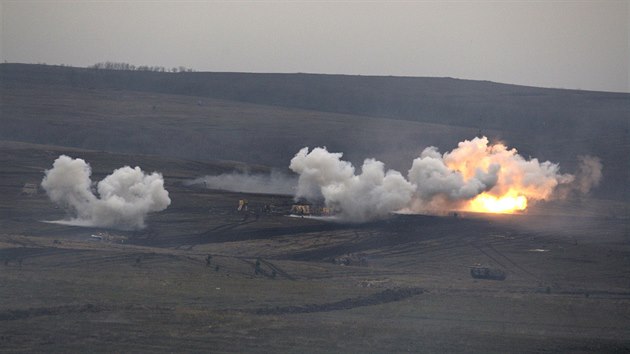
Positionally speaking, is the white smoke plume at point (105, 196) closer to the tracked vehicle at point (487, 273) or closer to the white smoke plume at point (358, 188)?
the white smoke plume at point (358, 188)

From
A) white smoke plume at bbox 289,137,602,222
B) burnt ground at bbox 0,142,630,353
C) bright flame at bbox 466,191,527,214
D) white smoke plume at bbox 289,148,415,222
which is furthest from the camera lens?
bright flame at bbox 466,191,527,214

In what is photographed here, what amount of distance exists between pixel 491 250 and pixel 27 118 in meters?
125

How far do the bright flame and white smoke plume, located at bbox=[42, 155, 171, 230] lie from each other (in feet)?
118

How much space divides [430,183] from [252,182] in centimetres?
3703

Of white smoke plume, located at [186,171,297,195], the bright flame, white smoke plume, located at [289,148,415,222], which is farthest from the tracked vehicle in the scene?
white smoke plume, located at [186,171,297,195]

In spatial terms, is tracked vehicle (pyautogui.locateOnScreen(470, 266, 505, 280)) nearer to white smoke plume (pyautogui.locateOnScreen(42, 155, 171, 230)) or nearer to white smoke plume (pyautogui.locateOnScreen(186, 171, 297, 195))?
white smoke plume (pyautogui.locateOnScreen(42, 155, 171, 230))

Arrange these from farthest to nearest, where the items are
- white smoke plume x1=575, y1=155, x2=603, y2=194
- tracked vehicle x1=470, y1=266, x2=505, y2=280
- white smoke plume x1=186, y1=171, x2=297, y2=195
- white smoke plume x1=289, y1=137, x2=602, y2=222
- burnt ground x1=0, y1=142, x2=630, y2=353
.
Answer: white smoke plume x1=575, y1=155, x2=603, y2=194 → white smoke plume x1=186, y1=171, x2=297, y2=195 → white smoke plume x1=289, y1=137, x2=602, y2=222 → tracked vehicle x1=470, y1=266, x2=505, y2=280 → burnt ground x1=0, y1=142, x2=630, y2=353

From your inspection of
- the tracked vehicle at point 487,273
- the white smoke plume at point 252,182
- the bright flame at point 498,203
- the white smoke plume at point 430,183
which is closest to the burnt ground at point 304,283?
the tracked vehicle at point 487,273

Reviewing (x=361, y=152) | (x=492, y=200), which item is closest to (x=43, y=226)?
(x=492, y=200)

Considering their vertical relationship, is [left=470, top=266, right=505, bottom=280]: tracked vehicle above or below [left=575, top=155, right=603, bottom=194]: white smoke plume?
below

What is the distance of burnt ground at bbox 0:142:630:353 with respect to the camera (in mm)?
52375

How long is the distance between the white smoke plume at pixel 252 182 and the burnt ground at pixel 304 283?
9909 millimetres

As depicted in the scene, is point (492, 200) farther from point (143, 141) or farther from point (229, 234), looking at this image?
point (143, 141)

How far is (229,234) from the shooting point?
94.7 m
